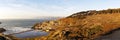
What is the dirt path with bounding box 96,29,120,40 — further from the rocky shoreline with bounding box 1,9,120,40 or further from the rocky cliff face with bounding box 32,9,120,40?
the rocky cliff face with bounding box 32,9,120,40

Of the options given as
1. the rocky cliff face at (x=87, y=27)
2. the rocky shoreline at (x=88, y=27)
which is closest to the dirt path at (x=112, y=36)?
the rocky shoreline at (x=88, y=27)

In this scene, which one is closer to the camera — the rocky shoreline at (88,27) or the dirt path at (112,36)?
the rocky shoreline at (88,27)

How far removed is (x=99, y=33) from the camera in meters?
21.0

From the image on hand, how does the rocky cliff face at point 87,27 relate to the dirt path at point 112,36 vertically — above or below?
above

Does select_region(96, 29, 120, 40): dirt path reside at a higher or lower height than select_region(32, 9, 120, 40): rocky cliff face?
lower

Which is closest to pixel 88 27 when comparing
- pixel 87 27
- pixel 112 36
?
pixel 87 27

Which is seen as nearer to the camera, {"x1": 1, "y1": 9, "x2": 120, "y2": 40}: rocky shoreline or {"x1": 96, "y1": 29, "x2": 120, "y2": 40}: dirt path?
{"x1": 1, "y1": 9, "x2": 120, "y2": 40}: rocky shoreline

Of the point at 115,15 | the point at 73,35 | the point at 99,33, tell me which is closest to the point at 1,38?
the point at 73,35

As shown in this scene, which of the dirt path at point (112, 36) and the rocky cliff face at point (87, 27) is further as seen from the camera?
the dirt path at point (112, 36)

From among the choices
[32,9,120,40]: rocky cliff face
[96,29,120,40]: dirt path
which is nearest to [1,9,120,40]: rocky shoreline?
[32,9,120,40]: rocky cliff face

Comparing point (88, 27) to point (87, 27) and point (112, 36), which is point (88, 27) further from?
point (112, 36)

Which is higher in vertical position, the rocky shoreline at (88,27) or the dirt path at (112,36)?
the rocky shoreline at (88,27)

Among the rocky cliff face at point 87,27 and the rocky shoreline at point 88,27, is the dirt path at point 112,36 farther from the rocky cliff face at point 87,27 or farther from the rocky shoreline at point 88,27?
the rocky cliff face at point 87,27

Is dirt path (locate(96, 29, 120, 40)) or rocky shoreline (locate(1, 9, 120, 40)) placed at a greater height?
rocky shoreline (locate(1, 9, 120, 40))
